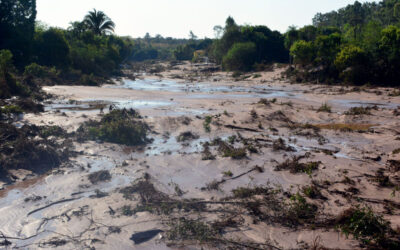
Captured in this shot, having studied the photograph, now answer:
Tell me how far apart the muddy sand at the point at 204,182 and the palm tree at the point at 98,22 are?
37392 millimetres

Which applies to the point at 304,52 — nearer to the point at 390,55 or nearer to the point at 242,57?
the point at 390,55

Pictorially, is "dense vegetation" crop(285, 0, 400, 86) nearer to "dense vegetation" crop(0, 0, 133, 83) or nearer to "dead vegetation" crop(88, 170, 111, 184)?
"dense vegetation" crop(0, 0, 133, 83)

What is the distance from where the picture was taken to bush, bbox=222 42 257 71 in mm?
46219

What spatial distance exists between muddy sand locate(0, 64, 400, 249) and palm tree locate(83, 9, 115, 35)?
37392 millimetres

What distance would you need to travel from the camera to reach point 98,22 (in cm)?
4875

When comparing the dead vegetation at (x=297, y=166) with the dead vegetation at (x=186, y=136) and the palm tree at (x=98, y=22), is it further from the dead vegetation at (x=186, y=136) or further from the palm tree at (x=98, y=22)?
the palm tree at (x=98, y=22)

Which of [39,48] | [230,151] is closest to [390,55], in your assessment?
[230,151]

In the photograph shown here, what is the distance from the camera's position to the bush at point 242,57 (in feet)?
152

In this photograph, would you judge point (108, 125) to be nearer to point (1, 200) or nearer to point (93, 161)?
point (93, 161)

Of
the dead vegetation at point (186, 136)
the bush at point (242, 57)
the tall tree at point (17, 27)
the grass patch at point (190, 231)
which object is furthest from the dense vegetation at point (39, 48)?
the grass patch at point (190, 231)

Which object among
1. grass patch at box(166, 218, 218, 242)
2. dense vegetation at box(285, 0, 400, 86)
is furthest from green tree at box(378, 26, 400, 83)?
grass patch at box(166, 218, 218, 242)

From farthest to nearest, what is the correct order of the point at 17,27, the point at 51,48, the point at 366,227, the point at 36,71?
the point at 51,48 < the point at 17,27 < the point at 36,71 < the point at 366,227

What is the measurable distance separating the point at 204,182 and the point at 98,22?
4664 centimetres

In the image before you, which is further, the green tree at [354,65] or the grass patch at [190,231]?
the green tree at [354,65]
